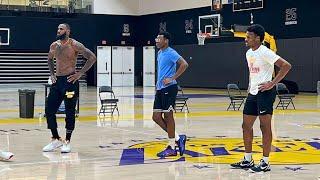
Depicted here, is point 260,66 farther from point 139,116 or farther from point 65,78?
point 139,116

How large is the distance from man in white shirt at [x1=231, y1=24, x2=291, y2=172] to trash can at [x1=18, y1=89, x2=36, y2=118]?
1008 cm

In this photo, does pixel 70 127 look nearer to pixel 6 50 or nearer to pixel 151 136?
pixel 151 136

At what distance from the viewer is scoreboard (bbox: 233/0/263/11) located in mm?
37094

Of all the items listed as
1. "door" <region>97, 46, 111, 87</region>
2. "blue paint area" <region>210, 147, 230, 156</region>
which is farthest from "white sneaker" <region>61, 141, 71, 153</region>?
"door" <region>97, 46, 111, 87</region>

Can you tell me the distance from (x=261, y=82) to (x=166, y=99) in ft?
6.34

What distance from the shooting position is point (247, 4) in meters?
37.4

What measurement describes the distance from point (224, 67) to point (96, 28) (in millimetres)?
11662

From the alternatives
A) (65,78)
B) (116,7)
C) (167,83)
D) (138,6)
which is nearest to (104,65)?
(116,7)

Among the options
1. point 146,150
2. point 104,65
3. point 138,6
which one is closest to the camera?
point 146,150

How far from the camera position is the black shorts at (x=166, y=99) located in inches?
379

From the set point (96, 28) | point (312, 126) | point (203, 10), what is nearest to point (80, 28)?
point (96, 28)

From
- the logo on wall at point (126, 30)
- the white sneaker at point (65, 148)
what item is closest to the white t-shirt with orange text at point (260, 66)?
the white sneaker at point (65, 148)

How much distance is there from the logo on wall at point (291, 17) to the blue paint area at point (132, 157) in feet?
91.9

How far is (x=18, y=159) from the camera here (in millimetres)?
9375
